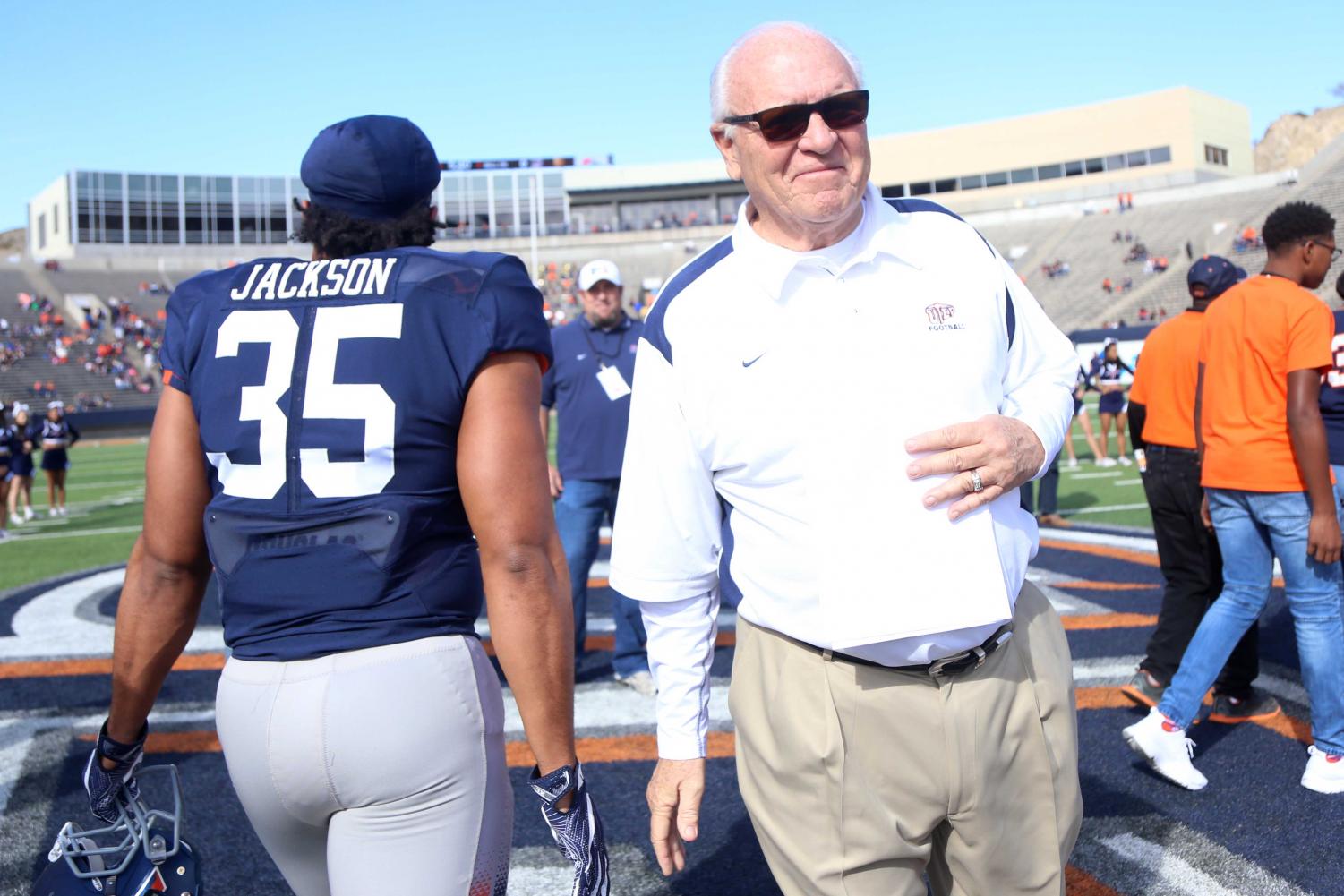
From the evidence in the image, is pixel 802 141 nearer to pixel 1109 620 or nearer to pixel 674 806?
pixel 674 806

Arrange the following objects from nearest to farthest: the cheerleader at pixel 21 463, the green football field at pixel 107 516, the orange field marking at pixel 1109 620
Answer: the orange field marking at pixel 1109 620 → the green football field at pixel 107 516 → the cheerleader at pixel 21 463

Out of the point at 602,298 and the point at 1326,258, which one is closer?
the point at 1326,258

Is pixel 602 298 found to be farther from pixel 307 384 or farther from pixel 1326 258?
pixel 307 384

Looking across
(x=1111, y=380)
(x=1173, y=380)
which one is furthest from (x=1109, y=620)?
(x=1111, y=380)

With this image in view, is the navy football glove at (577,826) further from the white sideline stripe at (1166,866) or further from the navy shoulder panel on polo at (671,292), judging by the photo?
the white sideline stripe at (1166,866)

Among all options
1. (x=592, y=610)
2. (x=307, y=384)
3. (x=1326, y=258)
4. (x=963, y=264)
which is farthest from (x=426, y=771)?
(x=592, y=610)

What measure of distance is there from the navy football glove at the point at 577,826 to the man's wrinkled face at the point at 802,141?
3.38 feet

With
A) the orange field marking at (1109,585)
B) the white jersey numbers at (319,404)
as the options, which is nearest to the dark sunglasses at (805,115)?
the white jersey numbers at (319,404)

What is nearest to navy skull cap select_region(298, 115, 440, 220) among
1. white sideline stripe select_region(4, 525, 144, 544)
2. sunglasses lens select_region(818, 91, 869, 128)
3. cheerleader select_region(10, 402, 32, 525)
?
sunglasses lens select_region(818, 91, 869, 128)

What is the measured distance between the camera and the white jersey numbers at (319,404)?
175 centimetres

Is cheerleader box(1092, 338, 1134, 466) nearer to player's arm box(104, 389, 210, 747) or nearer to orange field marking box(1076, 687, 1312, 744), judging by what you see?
orange field marking box(1076, 687, 1312, 744)

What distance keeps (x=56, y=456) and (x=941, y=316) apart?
16.5 m

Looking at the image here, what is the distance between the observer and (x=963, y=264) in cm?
199

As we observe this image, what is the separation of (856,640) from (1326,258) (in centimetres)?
325
